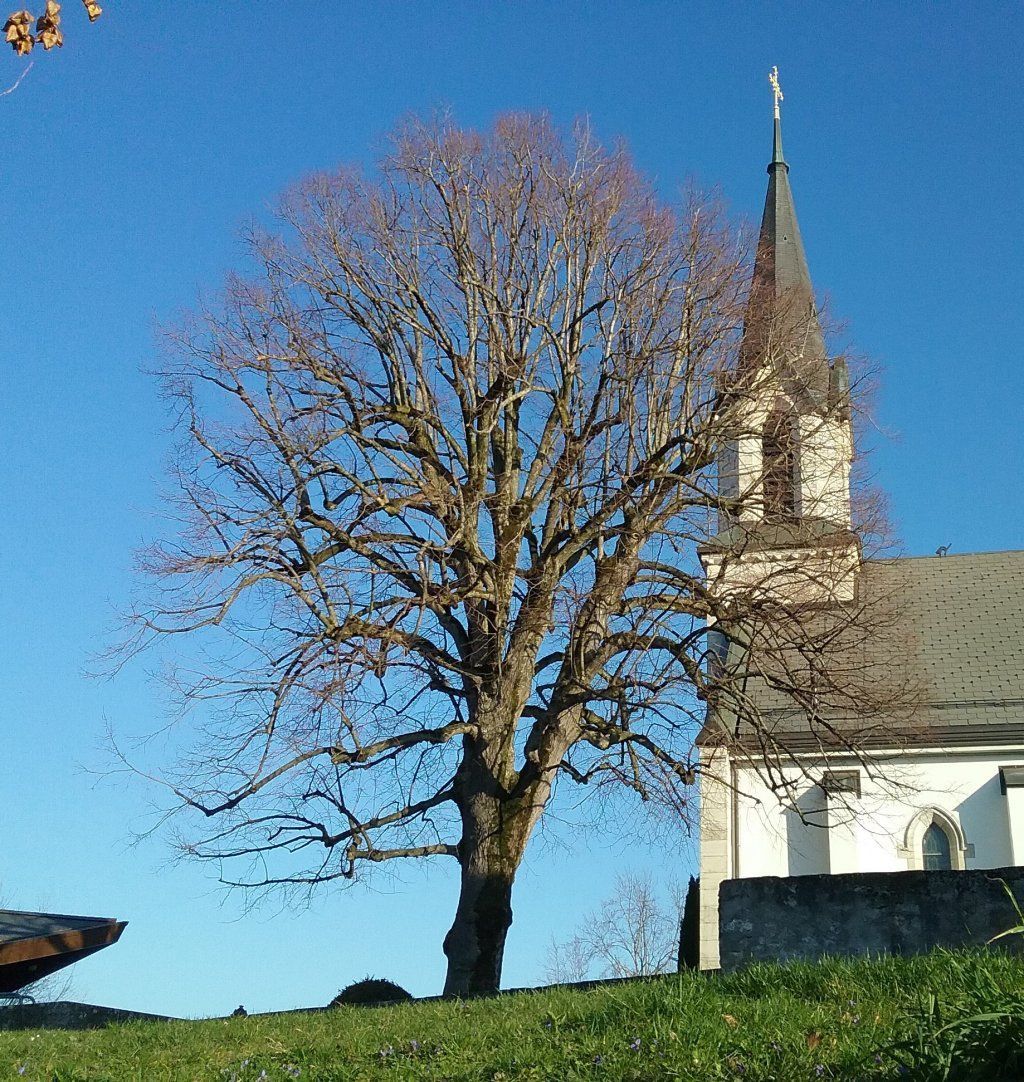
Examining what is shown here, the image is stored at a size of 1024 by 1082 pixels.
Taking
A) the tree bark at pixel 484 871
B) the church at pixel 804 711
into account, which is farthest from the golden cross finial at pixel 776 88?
the tree bark at pixel 484 871

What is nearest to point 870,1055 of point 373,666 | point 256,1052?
point 256,1052

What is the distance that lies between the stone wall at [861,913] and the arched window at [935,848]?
40.9 ft

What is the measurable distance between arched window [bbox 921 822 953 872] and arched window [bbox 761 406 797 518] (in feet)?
28.3

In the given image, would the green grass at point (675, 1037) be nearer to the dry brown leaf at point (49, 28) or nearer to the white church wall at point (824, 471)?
the dry brown leaf at point (49, 28)

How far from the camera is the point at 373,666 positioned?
13.5 m

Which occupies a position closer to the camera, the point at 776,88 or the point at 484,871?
the point at 484,871

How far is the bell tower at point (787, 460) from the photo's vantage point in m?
15.4

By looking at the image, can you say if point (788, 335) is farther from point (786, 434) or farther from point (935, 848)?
point (935, 848)

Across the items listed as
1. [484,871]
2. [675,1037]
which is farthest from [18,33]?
[484,871]

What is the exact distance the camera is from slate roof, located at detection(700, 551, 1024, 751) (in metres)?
21.8

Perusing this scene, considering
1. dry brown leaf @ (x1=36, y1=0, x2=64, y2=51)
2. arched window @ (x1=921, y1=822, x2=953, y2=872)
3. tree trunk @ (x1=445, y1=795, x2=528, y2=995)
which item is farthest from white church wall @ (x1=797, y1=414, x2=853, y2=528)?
dry brown leaf @ (x1=36, y1=0, x2=64, y2=51)

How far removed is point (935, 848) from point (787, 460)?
30.5ft

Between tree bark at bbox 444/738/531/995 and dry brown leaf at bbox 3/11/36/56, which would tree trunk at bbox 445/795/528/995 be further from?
dry brown leaf at bbox 3/11/36/56

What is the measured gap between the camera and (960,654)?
24.2 metres
